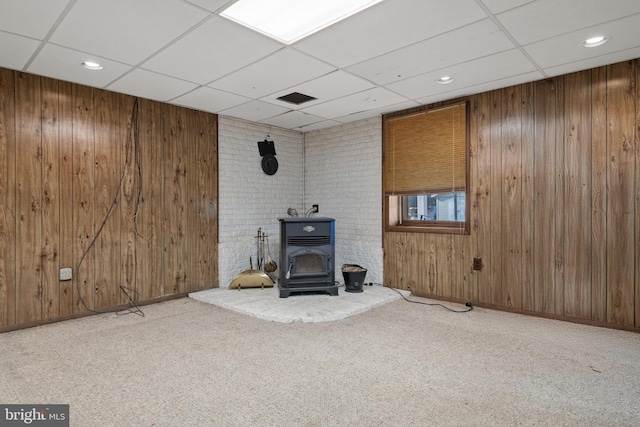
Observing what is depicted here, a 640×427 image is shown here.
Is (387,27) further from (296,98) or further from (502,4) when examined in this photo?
(296,98)

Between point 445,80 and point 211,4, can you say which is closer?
point 211,4

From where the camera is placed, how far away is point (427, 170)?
437 centimetres

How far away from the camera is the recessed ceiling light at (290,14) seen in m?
2.33

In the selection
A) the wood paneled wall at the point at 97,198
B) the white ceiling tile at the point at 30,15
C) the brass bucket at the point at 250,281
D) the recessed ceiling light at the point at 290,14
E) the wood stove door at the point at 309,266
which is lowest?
the brass bucket at the point at 250,281

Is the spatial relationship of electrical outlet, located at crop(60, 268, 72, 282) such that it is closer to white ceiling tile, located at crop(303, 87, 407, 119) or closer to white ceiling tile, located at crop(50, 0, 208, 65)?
white ceiling tile, located at crop(50, 0, 208, 65)

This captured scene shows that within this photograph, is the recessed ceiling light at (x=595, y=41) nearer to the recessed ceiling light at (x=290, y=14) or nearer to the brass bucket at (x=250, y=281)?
the recessed ceiling light at (x=290, y=14)

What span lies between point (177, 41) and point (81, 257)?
237cm

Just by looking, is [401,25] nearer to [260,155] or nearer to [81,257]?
[260,155]

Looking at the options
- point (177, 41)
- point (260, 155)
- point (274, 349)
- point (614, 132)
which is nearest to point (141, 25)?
point (177, 41)

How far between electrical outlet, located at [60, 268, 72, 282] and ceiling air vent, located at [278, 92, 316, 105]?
2.79 m

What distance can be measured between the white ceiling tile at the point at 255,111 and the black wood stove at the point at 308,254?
139cm

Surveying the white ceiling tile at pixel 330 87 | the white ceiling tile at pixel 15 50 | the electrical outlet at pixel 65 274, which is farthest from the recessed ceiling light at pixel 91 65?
the electrical outlet at pixel 65 274

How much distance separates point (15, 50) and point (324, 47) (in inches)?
94.5

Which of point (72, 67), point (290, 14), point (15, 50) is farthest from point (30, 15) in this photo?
point (290, 14)
